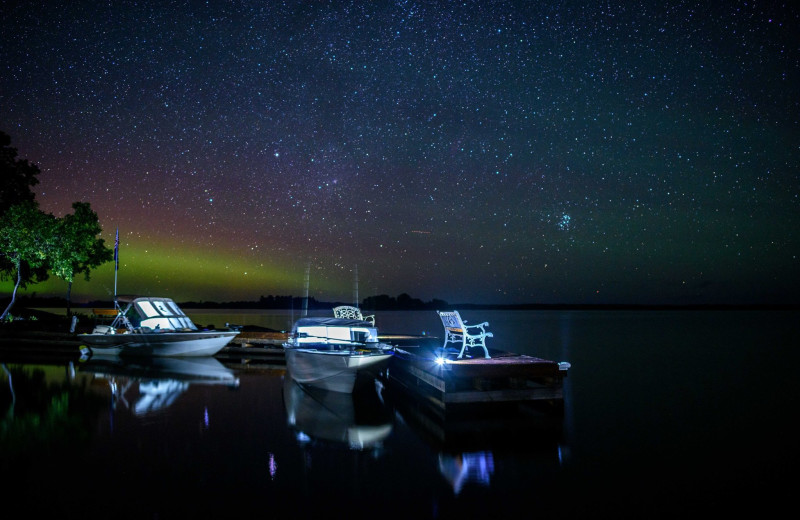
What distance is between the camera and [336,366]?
49.9 ft

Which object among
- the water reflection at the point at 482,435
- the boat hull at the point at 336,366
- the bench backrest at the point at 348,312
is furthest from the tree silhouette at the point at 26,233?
the water reflection at the point at 482,435

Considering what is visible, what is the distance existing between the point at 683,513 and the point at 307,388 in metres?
12.3

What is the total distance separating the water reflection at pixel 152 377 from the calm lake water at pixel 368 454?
0.19 m

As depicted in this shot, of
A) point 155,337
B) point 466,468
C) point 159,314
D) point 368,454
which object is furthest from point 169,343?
point 466,468

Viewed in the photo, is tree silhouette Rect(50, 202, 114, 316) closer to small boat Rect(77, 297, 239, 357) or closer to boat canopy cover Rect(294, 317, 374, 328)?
small boat Rect(77, 297, 239, 357)

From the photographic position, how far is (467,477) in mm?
9008

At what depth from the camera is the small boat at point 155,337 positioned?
25750 millimetres

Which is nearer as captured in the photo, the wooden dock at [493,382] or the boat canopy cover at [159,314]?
the wooden dock at [493,382]

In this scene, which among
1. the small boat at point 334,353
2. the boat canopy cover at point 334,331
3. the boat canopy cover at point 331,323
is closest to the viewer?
the small boat at point 334,353

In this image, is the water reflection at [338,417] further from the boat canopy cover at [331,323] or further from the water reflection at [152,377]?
the water reflection at [152,377]

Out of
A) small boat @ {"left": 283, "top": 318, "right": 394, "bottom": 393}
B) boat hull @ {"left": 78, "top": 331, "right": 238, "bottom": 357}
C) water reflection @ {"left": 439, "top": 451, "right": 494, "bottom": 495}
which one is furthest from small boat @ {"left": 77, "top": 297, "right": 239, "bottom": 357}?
water reflection @ {"left": 439, "top": 451, "right": 494, "bottom": 495}

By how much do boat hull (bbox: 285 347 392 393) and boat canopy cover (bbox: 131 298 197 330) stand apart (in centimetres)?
1378

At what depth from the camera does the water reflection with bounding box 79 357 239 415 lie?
1628 cm

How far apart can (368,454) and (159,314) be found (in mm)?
20910
